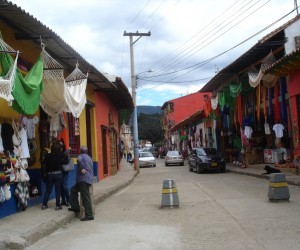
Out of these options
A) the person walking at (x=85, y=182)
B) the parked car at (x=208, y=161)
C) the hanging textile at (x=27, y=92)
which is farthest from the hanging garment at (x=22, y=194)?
the parked car at (x=208, y=161)

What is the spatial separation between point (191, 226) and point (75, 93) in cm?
462

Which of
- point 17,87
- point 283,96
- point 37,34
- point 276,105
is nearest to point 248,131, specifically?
point 276,105

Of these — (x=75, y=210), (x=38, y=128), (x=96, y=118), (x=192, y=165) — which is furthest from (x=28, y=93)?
(x=192, y=165)

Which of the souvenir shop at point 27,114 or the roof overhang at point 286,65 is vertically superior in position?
the roof overhang at point 286,65

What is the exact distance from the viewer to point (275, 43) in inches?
803

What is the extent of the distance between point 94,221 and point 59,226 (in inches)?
40.1

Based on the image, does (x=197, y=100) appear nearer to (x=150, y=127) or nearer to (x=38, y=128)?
(x=150, y=127)

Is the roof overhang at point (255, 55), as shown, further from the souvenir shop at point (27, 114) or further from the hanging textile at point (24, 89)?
the hanging textile at point (24, 89)

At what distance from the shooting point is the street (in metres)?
7.39

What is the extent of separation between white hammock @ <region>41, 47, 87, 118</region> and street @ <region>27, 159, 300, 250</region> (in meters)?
2.80

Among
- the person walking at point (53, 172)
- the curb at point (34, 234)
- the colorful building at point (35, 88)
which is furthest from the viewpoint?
the person walking at point (53, 172)

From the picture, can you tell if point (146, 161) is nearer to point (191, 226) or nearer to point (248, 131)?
point (248, 131)

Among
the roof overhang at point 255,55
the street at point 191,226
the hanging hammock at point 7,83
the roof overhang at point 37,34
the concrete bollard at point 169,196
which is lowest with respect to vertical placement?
the street at point 191,226

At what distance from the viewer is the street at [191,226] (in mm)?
7391
